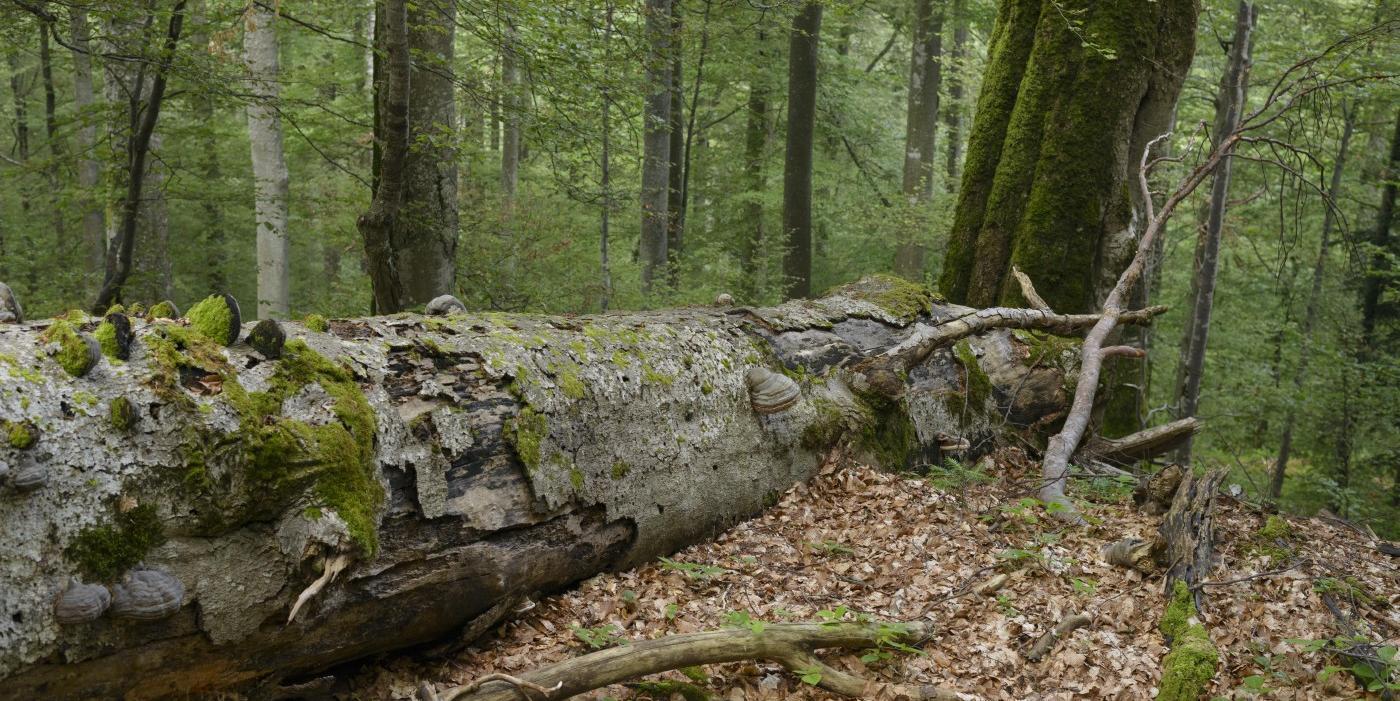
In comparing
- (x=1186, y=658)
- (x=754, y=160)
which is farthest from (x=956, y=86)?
(x=1186, y=658)

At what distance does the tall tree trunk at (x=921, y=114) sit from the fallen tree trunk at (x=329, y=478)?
43.0ft

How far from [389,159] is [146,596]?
16.0 ft

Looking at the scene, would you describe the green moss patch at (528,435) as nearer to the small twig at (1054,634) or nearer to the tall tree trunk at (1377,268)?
the small twig at (1054,634)

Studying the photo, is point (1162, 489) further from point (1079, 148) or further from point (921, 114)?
point (921, 114)

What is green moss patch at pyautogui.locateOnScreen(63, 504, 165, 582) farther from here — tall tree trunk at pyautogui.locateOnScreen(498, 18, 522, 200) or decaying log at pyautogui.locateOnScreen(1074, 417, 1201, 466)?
decaying log at pyautogui.locateOnScreen(1074, 417, 1201, 466)

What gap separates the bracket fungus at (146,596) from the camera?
2.56 m

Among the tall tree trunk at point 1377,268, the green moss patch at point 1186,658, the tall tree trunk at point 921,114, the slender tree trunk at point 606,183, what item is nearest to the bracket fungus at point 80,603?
the green moss patch at point 1186,658

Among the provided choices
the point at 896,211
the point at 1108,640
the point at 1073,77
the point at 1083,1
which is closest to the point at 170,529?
the point at 1108,640

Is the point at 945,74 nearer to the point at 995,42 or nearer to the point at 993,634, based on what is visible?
the point at 995,42

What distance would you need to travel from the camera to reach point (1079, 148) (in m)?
7.80

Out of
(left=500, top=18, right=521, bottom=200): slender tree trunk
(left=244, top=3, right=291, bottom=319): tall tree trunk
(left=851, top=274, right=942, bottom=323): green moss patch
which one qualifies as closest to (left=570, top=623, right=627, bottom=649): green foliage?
(left=851, top=274, right=942, bottom=323): green moss patch

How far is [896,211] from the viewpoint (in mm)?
17016

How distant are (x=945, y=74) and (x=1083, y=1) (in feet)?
38.1

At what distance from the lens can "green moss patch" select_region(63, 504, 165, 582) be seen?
2.59 meters
